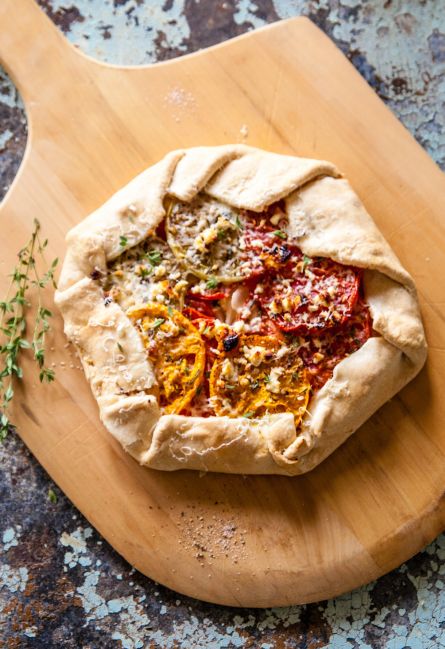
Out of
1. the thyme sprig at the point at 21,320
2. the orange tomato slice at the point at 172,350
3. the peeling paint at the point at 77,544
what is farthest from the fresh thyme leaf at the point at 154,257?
the peeling paint at the point at 77,544

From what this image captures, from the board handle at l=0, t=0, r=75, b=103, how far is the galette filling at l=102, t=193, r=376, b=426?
1.07 meters

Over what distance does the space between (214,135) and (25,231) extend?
111 centimetres

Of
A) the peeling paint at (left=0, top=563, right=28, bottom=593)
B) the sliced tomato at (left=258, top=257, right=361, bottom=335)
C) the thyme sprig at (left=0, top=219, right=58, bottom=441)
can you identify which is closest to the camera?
the sliced tomato at (left=258, top=257, right=361, bottom=335)

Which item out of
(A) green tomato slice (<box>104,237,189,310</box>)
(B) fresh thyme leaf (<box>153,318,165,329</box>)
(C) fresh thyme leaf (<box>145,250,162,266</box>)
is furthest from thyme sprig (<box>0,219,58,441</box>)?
(B) fresh thyme leaf (<box>153,318,165,329</box>)

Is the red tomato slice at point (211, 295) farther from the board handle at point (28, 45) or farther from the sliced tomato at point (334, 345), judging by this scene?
the board handle at point (28, 45)

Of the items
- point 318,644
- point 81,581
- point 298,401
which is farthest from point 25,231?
point 318,644

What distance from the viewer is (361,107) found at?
3.56 m

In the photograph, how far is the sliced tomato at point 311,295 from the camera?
310 centimetres

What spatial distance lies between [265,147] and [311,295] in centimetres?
92

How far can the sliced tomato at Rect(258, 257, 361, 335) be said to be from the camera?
310 centimetres

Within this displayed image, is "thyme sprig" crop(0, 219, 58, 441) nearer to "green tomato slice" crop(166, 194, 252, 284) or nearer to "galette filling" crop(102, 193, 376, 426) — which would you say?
"galette filling" crop(102, 193, 376, 426)

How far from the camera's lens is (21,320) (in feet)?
11.4

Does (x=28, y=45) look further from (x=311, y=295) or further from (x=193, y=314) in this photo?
(x=311, y=295)

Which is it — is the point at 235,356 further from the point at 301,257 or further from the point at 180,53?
the point at 180,53
